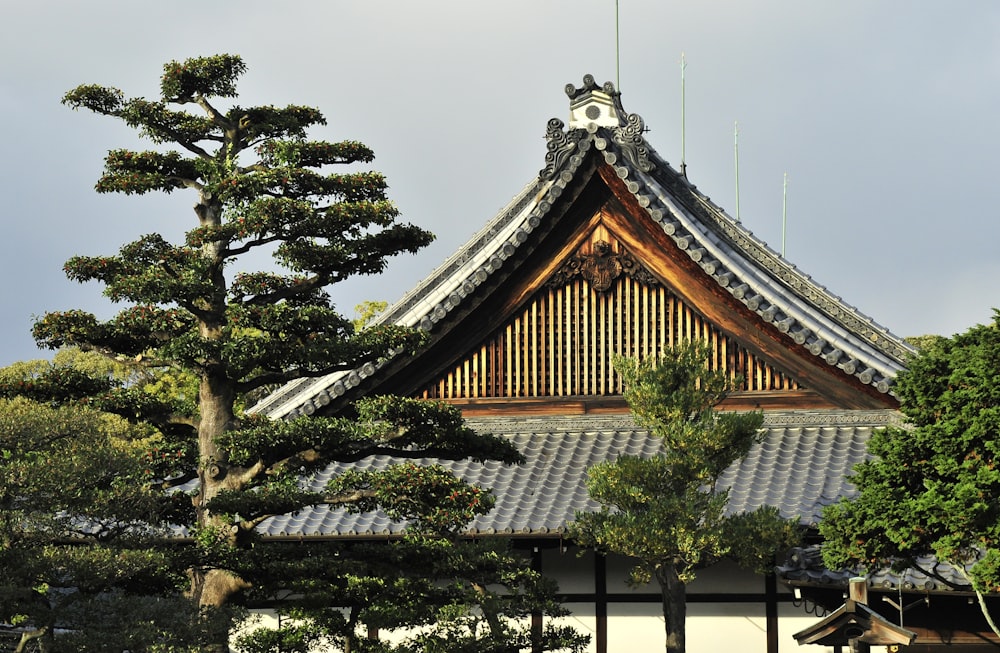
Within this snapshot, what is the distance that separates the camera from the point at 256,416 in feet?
46.5

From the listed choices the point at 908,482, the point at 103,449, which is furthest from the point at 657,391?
the point at 103,449

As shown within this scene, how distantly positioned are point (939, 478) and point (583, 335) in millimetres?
6572

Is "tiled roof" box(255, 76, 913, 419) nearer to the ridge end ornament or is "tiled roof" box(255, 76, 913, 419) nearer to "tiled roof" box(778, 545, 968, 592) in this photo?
the ridge end ornament

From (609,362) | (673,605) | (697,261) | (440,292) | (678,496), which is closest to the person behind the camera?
(678,496)

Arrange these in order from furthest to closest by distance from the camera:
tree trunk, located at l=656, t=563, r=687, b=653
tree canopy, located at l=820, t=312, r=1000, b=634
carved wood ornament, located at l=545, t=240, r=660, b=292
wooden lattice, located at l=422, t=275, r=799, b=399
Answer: carved wood ornament, located at l=545, t=240, r=660, b=292 < wooden lattice, located at l=422, t=275, r=799, b=399 < tree trunk, located at l=656, t=563, r=687, b=653 < tree canopy, located at l=820, t=312, r=1000, b=634

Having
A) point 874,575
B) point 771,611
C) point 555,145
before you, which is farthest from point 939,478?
point 555,145

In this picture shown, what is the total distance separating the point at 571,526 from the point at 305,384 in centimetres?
749

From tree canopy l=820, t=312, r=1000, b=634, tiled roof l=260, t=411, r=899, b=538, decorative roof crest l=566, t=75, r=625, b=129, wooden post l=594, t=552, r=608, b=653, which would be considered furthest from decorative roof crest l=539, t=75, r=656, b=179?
tree canopy l=820, t=312, r=1000, b=634

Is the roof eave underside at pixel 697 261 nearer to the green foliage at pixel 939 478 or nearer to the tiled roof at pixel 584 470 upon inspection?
the tiled roof at pixel 584 470

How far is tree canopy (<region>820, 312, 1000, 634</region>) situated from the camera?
12.7 metres

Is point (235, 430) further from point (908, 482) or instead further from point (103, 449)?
point (908, 482)

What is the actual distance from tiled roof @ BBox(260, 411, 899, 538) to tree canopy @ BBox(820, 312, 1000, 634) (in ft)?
7.53

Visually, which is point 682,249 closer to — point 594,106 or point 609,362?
point 609,362

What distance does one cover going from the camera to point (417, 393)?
19281mm
